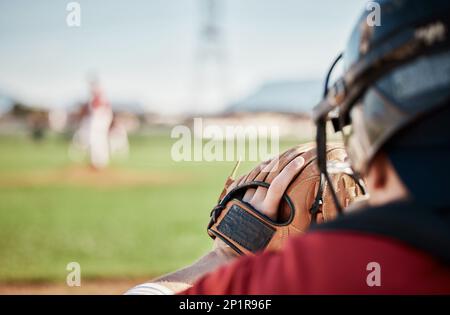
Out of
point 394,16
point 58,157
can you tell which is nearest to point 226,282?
point 394,16

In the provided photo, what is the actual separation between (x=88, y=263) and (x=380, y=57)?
21.1 feet

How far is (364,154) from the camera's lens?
1.02 metres

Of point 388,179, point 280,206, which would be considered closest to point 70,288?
point 280,206

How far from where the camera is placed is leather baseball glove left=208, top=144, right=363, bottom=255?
1468mm

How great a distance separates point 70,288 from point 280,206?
5.04 metres

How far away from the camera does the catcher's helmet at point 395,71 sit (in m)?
0.92

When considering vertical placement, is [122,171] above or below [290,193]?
above

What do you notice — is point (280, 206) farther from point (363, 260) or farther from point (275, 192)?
point (363, 260)

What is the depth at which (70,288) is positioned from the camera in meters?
5.99

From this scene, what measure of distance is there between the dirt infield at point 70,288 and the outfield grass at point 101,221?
0.16 m

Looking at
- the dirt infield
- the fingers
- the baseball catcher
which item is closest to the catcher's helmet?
the baseball catcher

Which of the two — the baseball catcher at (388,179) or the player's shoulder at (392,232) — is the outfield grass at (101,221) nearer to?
the baseball catcher at (388,179)

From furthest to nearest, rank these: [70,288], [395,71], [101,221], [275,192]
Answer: [101,221] < [70,288] < [275,192] < [395,71]
